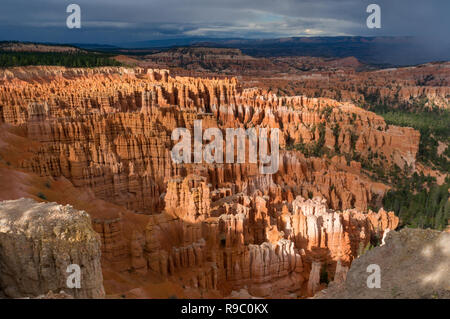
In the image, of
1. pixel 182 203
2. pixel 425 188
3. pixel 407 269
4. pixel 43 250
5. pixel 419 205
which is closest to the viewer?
pixel 43 250

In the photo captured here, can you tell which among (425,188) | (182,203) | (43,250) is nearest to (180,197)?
(182,203)

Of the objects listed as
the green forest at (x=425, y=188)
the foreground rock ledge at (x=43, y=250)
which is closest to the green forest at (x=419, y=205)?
the green forest at (x=425, y=188)

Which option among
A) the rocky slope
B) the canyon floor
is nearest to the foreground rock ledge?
the canyon floor

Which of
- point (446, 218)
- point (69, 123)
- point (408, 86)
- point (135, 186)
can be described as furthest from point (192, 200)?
point (408, 86)

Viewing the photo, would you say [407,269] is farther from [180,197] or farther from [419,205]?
[419,205]

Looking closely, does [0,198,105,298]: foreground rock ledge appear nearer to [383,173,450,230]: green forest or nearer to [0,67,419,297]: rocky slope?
[0,67,419,297]: rocky slope

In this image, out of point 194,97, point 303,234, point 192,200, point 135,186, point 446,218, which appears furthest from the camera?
point 194,97
